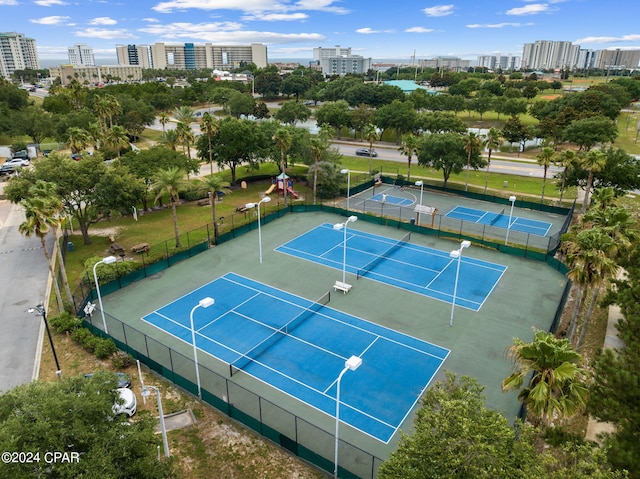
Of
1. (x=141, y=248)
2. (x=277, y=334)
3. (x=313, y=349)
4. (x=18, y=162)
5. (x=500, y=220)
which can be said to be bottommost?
(x=313, y=349)

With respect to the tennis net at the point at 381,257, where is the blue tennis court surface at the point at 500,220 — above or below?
above

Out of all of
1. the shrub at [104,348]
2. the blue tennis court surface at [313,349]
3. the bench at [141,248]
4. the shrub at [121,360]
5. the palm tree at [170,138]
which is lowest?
the blue tennis court surface at [313,349]

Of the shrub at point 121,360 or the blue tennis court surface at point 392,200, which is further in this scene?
the blue tennis court surface at point 392,200

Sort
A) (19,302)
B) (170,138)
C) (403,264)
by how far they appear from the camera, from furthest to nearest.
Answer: (170,138) < (403,264) < (19,302)

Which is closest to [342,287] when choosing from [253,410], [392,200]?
[253,410]

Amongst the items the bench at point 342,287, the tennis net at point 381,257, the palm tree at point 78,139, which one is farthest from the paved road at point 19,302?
the tennis net at point 381,257

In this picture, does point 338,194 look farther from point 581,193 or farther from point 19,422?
point 19,422

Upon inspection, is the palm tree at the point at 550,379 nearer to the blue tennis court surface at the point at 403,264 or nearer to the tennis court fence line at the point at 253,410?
the tennis court fence line at the point at 253,410

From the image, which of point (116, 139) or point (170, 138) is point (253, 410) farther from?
point (170, 138)

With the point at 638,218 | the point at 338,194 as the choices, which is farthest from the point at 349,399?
the point at 638,218
